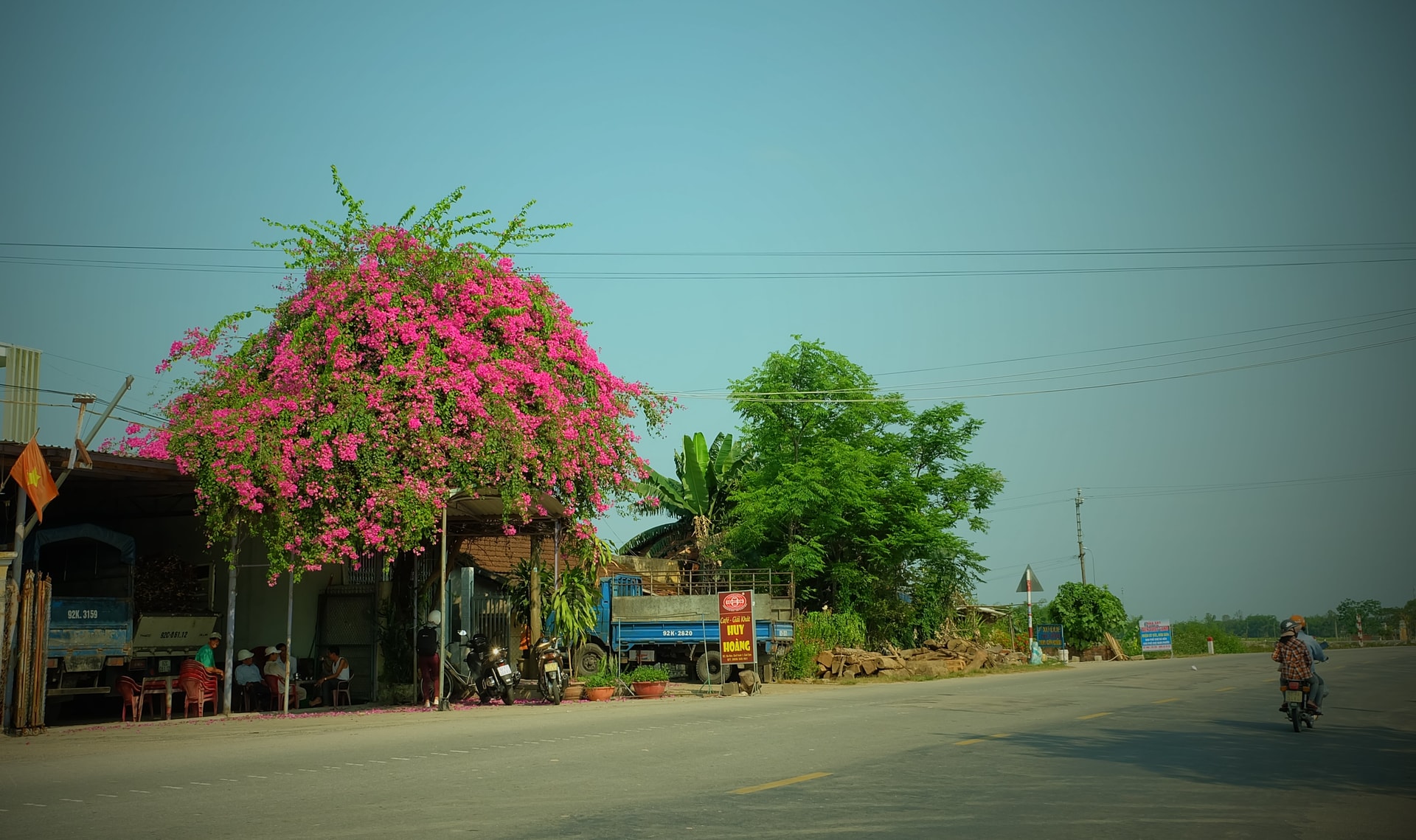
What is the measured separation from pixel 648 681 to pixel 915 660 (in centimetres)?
1193

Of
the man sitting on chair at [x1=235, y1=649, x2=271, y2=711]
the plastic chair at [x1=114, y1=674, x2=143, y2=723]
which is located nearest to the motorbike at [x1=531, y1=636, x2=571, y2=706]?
the man sitting on chair at [x1=235, y1=649, x2=271, y2=711]

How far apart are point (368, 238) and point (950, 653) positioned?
72.8ft

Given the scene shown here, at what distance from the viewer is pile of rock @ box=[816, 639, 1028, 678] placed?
30000 millimetres

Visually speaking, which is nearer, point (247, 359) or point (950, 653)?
point (247, 359)

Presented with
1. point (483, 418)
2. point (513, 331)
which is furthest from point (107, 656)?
point (513, 331)

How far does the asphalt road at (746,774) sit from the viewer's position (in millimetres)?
7527

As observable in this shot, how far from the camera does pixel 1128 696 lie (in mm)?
20109

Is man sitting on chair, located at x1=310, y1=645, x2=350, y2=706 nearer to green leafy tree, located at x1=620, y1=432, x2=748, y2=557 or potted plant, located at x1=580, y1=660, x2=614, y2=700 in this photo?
potted plant, located at x1=580, y1=660, x2=614, y2=700

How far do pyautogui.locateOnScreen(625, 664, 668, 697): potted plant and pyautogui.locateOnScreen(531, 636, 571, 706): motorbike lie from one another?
1828 mm

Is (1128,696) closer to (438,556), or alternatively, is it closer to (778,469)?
(438,556)

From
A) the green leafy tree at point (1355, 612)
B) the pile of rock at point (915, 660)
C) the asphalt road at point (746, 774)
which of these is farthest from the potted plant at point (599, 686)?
the green leafy tree at point (1355, 612)

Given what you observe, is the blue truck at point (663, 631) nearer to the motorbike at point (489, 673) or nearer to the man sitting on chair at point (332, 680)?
the motorbike at point (489, 673)

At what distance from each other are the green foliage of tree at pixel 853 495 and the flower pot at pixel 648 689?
12.3 metres

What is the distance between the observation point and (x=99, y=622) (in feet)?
60.5
